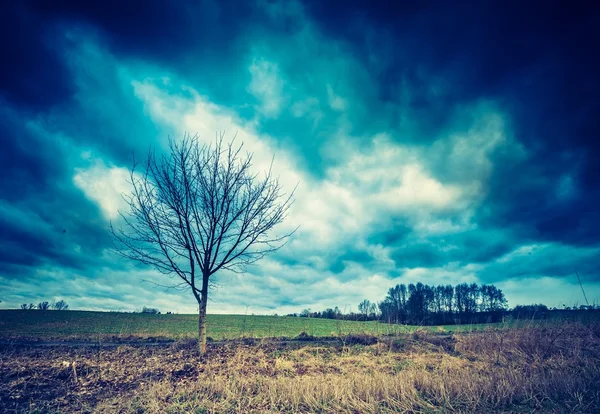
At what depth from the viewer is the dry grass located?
205 inches

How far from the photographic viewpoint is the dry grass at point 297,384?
5199mm

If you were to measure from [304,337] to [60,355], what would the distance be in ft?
35.0

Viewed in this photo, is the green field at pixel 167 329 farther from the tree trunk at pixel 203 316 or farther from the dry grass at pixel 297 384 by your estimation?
the dry grass at pixel 297 384

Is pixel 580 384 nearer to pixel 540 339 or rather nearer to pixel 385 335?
pixel 540 339

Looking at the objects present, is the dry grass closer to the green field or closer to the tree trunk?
the tree trunk

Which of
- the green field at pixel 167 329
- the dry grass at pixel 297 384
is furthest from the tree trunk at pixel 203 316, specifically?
the green field at pixel 167 329

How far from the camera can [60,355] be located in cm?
1038

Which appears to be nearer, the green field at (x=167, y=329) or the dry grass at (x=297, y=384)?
the dry grass at (x=297, y=384)

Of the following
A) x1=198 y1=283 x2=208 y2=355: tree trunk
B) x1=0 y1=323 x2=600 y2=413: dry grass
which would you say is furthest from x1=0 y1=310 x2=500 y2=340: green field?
x1=0 y1=323 x2=600 y2=413: dry grass

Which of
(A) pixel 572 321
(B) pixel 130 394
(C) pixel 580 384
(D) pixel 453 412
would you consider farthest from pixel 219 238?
(A) pixel 572 321

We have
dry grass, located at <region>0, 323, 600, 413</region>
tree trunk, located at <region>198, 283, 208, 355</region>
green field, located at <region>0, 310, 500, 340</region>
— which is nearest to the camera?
dry grass, located at <region>0, 323, 600, 413</region>

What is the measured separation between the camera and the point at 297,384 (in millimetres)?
6016

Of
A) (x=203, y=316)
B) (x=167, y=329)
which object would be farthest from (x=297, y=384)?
(x=167, y=329)

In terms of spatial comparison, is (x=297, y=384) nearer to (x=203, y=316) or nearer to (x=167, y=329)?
(x=203, y=316)
